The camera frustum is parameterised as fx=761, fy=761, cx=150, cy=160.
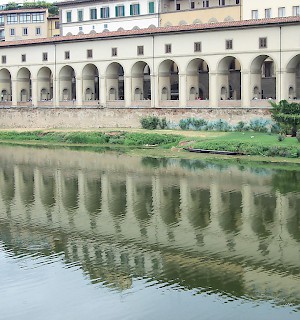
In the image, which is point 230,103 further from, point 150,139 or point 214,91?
point 150,139

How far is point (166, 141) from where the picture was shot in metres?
58.3

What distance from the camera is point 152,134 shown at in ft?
197

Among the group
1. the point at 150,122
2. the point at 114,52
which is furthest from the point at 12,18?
the point at 150,122

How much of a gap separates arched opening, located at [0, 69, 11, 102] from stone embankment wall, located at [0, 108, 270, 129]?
3.57 meters

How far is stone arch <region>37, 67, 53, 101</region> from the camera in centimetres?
7612

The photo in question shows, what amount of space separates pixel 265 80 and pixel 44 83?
2249cm

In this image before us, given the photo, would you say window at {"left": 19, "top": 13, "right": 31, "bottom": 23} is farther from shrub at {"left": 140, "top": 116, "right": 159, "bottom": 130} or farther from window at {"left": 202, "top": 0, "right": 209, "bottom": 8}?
shrub at {"left": 140, "top": 116, "right": 159, "bottom": 130}

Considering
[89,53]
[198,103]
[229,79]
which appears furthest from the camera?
[89,53]

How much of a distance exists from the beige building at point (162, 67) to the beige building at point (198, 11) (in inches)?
192

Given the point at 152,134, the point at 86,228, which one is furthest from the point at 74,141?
the point at 86,228

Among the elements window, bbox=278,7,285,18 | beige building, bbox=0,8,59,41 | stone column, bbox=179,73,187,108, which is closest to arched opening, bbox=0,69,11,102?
beige building, bbox=0,8,59,41

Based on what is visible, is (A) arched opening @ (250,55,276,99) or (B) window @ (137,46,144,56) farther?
(B) window @ (137,46,144,56)

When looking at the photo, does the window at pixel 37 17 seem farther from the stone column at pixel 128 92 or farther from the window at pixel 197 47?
the window at pixel 197 47

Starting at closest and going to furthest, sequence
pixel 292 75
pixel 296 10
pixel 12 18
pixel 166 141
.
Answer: pixel 166 141, pixel 292 75, pixel 296 10, pixel 12 18
